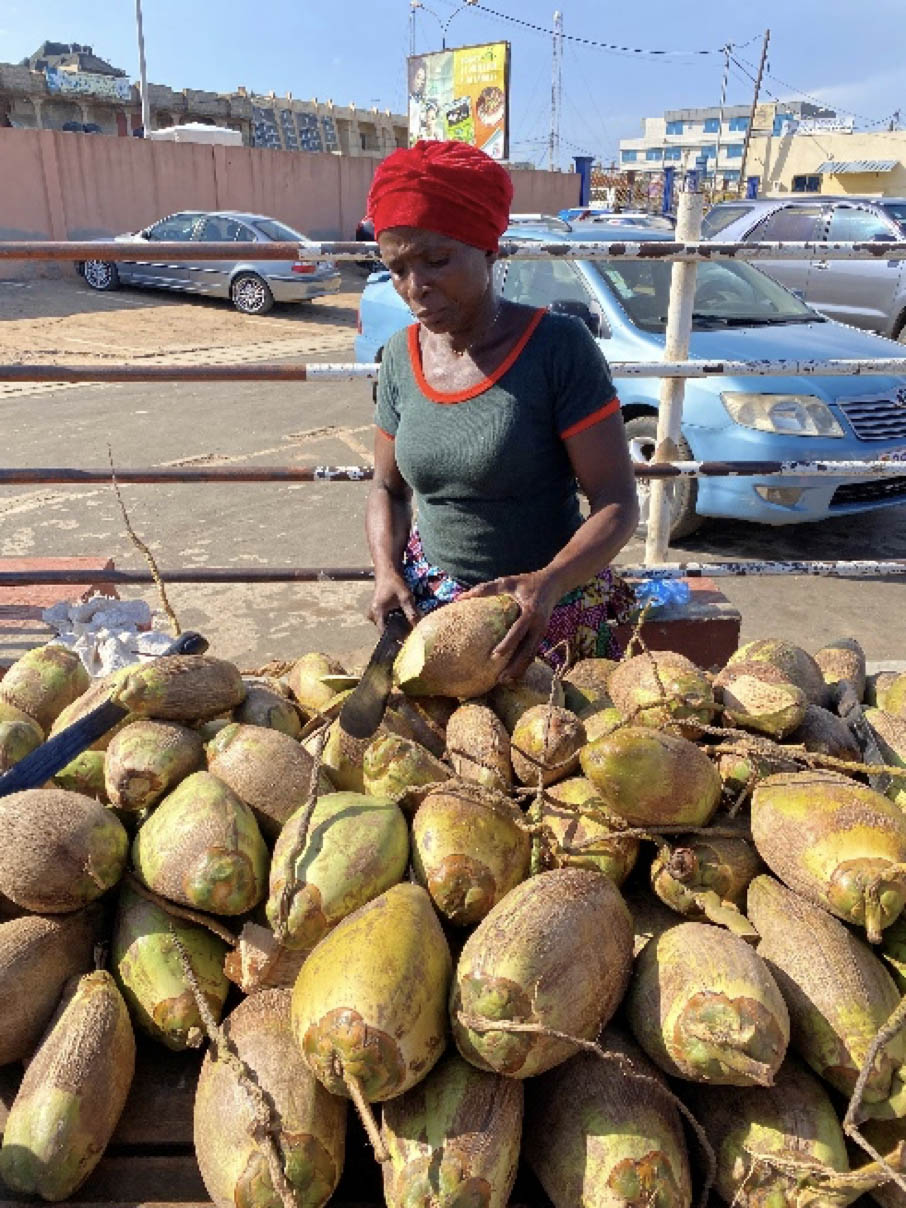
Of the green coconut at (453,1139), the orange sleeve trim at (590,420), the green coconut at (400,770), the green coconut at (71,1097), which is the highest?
the orange sleeve trim at (590,420)

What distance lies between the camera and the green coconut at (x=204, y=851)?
52.4 inches

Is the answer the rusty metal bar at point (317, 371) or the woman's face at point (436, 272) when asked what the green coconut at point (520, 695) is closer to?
the woman's face at point (436, 272)

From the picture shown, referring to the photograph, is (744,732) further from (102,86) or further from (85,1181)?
(102,86)

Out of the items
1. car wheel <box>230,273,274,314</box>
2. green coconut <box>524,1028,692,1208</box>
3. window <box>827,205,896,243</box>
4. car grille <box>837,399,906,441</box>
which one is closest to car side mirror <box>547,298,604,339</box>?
car grille <box>837,399,906,441</box>

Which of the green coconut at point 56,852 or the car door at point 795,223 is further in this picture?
the car door at point 795,223

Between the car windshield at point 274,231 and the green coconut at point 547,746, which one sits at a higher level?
the car windshield at point 274,231

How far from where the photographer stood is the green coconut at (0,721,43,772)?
5.82ft

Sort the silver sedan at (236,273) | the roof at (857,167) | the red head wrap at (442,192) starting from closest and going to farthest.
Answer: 1. the red head wrap at (442,192)
2. the silver sedan at (236,273)
3. the roof at (857,167)

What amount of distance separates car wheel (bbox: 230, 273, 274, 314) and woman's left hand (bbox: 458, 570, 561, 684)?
50.0 ft

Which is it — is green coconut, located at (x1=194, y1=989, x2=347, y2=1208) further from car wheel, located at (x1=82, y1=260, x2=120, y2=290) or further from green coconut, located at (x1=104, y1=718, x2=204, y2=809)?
car wheel, located at (x1=82, y1=260, x2=120, y2=290)

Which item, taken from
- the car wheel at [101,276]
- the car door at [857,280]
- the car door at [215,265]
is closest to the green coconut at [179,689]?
the car door at [857,280]

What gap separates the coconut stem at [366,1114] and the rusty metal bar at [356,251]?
2.44 m

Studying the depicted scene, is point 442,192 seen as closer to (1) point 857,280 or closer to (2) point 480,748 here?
(2) point 480,748

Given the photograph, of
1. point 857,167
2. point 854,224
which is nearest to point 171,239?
point 854,224
